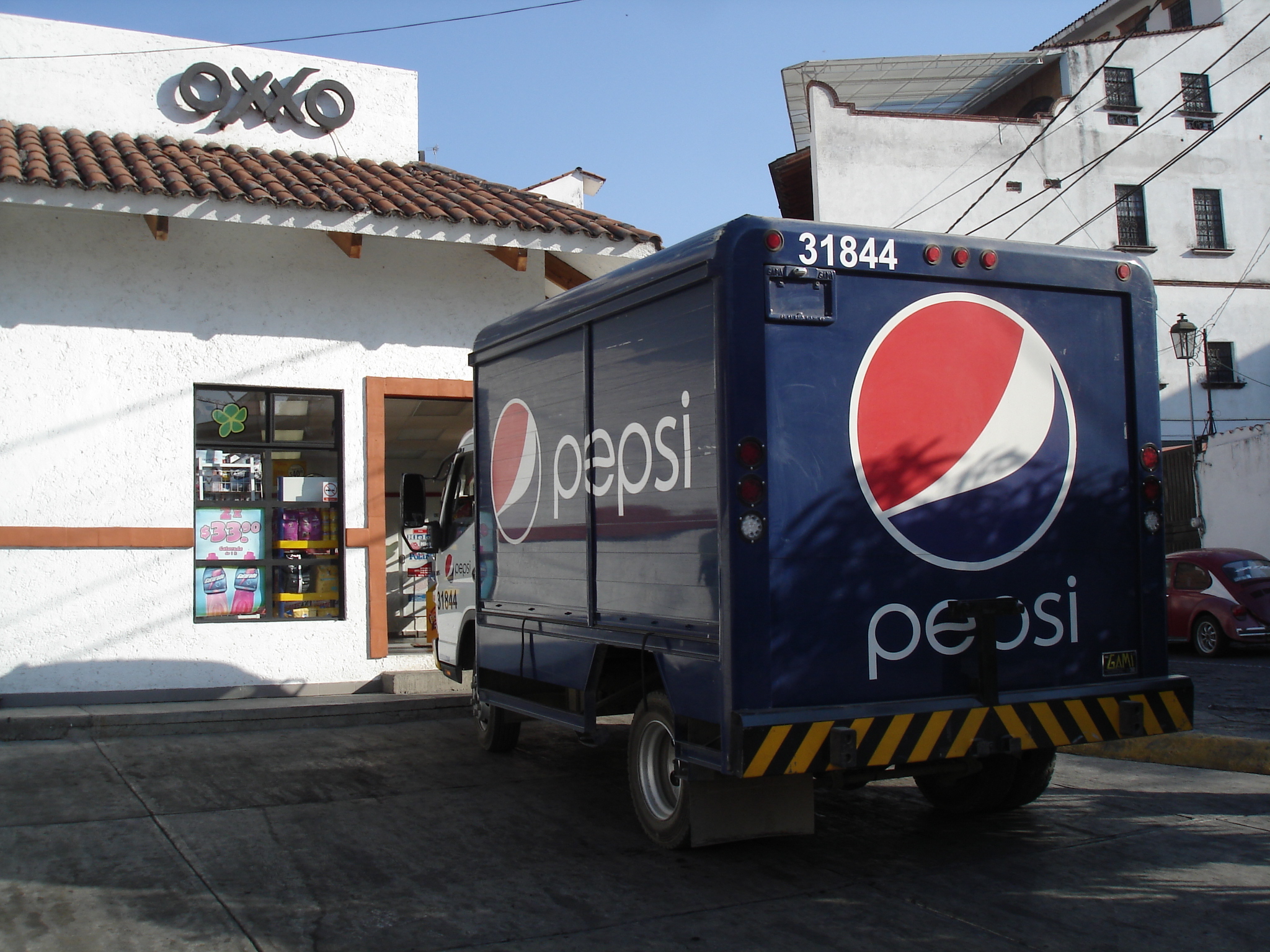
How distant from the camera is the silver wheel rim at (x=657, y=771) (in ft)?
18.8

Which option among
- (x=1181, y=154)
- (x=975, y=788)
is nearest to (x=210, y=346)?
(x=975, y=788)

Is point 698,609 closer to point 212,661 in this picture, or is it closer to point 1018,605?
point 1018,605

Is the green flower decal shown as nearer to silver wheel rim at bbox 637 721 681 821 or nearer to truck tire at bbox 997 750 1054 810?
silver wheel rim at bbox 637 721 681 821

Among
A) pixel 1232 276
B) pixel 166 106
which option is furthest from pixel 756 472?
pixel 1232 276

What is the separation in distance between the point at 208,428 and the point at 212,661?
217cm

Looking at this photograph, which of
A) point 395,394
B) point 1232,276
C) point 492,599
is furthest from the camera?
point 1232,276

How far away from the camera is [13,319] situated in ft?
33.2

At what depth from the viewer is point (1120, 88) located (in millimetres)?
30438

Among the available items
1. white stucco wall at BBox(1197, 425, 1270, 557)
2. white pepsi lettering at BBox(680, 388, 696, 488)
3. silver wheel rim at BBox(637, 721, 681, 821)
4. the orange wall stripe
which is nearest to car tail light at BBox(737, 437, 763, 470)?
white pepsi lettering at BBox(680, 388, 696, 488)

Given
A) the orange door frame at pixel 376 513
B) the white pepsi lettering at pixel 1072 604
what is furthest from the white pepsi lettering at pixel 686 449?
the orange door frame at pixel 376 513

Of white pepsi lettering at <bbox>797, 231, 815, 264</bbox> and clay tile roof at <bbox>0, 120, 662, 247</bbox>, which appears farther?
clay tile roof at <bbox>0, 120, 662, 247</bbox>

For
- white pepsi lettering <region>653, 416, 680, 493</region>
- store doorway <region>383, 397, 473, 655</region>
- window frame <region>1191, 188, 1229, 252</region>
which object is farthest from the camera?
window frame <region>1191, 188, 1229, 252</region>

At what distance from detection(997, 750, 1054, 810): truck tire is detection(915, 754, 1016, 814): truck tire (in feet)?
0.08

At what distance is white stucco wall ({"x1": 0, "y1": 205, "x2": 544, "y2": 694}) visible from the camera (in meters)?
10.1
